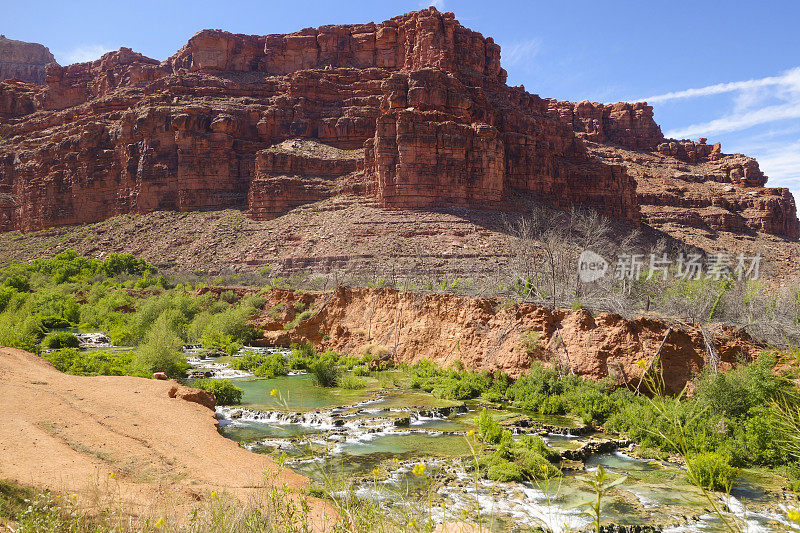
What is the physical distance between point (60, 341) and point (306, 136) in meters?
46.7

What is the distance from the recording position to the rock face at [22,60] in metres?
134

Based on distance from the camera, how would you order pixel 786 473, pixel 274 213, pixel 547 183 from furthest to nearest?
pixel 547 183 → pixel 274 213 → pixel 786 473

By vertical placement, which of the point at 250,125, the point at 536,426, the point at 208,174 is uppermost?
Answer: the point at 250,125

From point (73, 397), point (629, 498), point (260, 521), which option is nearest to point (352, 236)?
point (73, 397)

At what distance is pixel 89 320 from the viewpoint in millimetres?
34375

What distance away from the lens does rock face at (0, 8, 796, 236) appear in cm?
5316

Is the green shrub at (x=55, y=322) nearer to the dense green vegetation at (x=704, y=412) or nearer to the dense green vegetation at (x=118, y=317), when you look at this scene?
the dense green vegetation at (x=118, y=317)

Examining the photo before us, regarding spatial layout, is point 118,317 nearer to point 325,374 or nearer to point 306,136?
point 325,374

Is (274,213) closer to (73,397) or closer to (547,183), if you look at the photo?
(547,183)

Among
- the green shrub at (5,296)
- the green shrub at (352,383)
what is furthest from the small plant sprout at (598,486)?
the green shrub at (5,296)

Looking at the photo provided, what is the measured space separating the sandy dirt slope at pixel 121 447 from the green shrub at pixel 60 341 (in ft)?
42.5

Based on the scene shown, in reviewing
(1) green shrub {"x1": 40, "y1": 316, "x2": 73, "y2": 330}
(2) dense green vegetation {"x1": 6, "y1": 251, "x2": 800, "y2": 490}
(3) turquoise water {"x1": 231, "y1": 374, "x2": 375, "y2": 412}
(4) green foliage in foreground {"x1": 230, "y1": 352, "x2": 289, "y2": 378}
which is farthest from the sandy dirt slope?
(1) green shrub {"x1": 40, "y1": 316, "x2": 73, "y2": 330}

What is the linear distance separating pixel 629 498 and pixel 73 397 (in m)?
12.3
